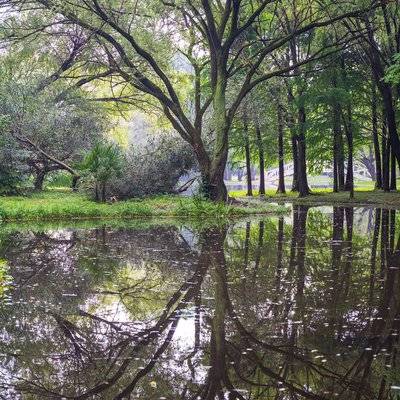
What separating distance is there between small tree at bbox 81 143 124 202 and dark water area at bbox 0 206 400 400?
9131 millimetres

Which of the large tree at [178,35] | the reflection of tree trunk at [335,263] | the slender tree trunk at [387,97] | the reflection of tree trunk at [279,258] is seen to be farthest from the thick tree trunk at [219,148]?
the slender tree trunk at [387,97]

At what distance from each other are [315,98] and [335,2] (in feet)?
27.3

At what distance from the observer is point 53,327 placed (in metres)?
5.65

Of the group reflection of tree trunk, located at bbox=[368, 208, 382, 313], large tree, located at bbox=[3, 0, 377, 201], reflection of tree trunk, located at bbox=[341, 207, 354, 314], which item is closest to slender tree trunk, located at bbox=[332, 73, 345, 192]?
large tree, located at bbox=[3, 0, 377, 201]

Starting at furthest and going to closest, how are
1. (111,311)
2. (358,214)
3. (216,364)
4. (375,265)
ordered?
(358,214) → (375,265) → (111,311) → (216,364)

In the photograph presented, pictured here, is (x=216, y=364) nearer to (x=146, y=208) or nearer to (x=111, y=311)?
(x=111, y=311)

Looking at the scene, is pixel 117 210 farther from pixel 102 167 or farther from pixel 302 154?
pixel 302 154

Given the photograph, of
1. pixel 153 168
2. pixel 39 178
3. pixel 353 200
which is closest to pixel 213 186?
pixel 153 168

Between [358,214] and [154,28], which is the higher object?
[154,28]

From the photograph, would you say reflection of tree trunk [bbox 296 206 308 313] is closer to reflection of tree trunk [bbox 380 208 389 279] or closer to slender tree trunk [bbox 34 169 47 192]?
reflection of tree trunk [bbox 380 208 389 279]

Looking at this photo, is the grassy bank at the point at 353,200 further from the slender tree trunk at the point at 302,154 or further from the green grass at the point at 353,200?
the slender tree trunk at the point at 302,154

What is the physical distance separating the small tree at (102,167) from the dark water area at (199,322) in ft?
30.0

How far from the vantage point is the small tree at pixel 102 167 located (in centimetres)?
2042

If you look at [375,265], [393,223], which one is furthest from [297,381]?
[393,223]
